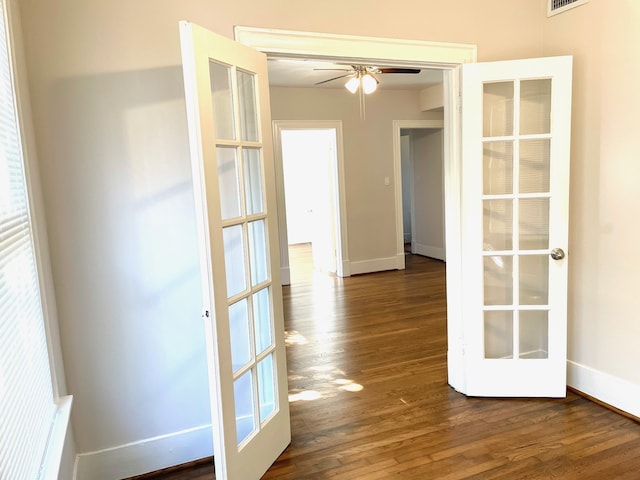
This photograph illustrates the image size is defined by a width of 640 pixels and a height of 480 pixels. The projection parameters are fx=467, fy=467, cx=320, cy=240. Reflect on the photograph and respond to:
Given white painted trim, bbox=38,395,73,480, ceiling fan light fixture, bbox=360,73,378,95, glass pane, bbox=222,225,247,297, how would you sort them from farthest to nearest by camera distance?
ceiling fan light fixture, bbox=360,73,378,95 < glass pane, bbox=222,225,247,297 < white painted trim, bbox=38,395,73,480

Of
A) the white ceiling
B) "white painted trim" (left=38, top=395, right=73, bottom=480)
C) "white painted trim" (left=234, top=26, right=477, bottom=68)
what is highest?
the white ceiling

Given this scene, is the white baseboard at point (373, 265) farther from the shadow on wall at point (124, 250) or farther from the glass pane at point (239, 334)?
the glass pane at point (239, 334)

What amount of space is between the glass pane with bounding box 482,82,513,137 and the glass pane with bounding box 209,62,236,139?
63.0 inches

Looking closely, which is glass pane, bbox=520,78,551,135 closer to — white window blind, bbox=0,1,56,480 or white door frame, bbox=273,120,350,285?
white window blind, bbox=0,1,56,480

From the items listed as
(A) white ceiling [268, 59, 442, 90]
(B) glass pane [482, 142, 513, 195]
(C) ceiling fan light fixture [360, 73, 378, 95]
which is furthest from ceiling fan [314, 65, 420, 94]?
(B) glass pane [482, 142, 513, 195]

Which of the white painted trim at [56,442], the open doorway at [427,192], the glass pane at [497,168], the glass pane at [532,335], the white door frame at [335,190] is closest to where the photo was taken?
the white painted trim at [56,442]

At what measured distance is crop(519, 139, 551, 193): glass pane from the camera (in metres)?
2.85

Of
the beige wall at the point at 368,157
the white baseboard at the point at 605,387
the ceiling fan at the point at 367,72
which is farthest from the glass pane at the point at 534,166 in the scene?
the beige wall at the point at 368,157

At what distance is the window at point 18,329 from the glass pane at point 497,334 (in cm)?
242

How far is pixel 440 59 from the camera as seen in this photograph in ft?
9.08

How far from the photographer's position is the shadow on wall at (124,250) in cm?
213

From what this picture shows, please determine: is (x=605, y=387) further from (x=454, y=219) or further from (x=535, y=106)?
(x=535, y=106)

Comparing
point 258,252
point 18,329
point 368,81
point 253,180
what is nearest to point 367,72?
point 368,81

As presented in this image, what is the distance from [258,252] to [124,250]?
64cm
